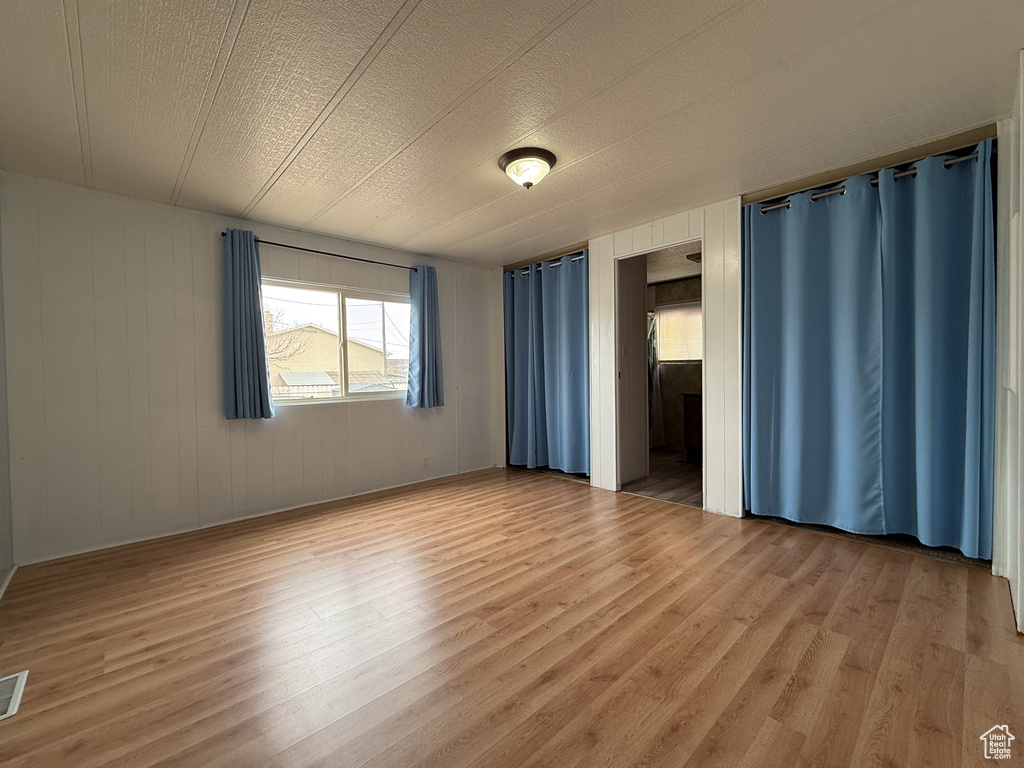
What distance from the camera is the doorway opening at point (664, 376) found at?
4.60m

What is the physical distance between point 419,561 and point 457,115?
2603 millimetres

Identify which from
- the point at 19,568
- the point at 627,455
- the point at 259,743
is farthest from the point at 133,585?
the point at 627,455

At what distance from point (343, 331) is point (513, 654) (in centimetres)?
351

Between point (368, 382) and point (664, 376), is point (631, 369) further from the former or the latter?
point (368, 382)

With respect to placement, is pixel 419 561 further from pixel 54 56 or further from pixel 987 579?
pixel 987 579

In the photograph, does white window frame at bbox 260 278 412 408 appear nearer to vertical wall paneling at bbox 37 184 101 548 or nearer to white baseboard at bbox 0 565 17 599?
vertical wall paneling at bbox 37 184 101 548

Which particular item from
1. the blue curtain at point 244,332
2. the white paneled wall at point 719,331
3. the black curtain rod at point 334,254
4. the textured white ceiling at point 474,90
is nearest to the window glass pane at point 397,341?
the black curtain rod at point 334,254

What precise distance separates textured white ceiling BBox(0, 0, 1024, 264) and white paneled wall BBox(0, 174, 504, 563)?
36 centimetres

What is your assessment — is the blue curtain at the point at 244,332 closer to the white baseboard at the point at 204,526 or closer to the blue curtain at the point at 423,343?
the white baseboard at the point at 204,526

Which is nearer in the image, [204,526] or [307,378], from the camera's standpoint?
[204,526]

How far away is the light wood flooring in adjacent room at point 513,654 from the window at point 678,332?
3762 millimetres

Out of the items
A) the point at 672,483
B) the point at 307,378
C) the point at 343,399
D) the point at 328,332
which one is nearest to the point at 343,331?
the point at 328,332

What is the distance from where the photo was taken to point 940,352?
104 inches

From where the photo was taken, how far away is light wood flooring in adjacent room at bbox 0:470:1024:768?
139 centimetres
